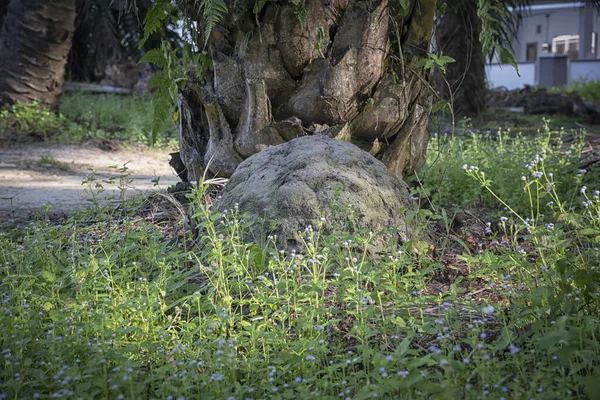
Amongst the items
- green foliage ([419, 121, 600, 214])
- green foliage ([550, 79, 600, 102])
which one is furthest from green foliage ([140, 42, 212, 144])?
green foliage ([550, 79, 600, 102])

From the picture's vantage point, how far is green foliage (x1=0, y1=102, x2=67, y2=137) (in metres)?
9.03

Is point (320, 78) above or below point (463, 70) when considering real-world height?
below

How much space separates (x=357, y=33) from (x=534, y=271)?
1.57 m

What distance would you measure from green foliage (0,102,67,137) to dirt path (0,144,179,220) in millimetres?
796

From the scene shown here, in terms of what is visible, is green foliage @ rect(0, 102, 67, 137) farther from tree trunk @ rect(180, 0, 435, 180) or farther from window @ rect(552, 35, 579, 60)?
window @ rect(552, 35, 579, 60)

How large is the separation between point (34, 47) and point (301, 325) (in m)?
A: 8.35

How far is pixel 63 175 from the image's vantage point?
660 centimetres

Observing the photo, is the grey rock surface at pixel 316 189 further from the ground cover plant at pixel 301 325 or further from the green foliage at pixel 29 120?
the green foliage at pixel 29 120

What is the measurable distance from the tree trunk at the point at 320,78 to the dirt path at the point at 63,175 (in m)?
0.77

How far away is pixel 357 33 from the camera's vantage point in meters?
3.67

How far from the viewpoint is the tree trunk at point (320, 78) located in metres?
3.65

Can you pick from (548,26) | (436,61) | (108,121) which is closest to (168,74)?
(436,61)

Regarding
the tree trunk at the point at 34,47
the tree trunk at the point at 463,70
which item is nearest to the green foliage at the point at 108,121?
the tree trunk at the point at 34,47

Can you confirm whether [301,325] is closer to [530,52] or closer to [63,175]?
[63,175]
